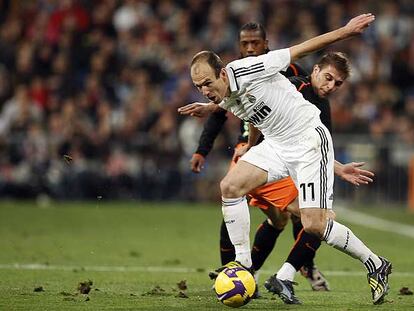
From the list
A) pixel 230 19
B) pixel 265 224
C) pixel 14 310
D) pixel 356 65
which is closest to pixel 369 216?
pixel 356 65

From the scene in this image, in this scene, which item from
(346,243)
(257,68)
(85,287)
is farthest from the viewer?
(85,287)

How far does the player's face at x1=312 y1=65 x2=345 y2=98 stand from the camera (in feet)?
30.0

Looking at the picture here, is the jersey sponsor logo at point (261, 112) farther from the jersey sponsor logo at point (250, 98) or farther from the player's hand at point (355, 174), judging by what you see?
the player's hand at point (355, 174)

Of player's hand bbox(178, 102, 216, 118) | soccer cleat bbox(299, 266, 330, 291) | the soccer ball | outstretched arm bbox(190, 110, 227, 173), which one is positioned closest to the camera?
the soccer ball

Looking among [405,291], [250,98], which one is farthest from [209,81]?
[405,291]

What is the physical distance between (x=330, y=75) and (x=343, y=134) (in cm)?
1324

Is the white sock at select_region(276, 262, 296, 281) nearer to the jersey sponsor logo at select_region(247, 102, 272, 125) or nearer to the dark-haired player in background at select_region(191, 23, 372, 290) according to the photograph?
the dark-haired player in background at select_region(191, 23, 372, 290)

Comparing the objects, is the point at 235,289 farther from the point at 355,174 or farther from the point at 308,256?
the point at 355,174

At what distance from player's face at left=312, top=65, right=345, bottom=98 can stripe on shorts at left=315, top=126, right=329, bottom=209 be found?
0.43 metres

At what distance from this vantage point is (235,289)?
27.9ft

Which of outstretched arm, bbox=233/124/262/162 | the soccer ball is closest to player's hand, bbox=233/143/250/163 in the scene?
outstretched arm, bbox=233/124/262/162

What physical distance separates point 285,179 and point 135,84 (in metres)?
13.0

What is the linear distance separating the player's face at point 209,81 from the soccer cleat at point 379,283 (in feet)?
6.34

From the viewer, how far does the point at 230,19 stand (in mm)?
24109
